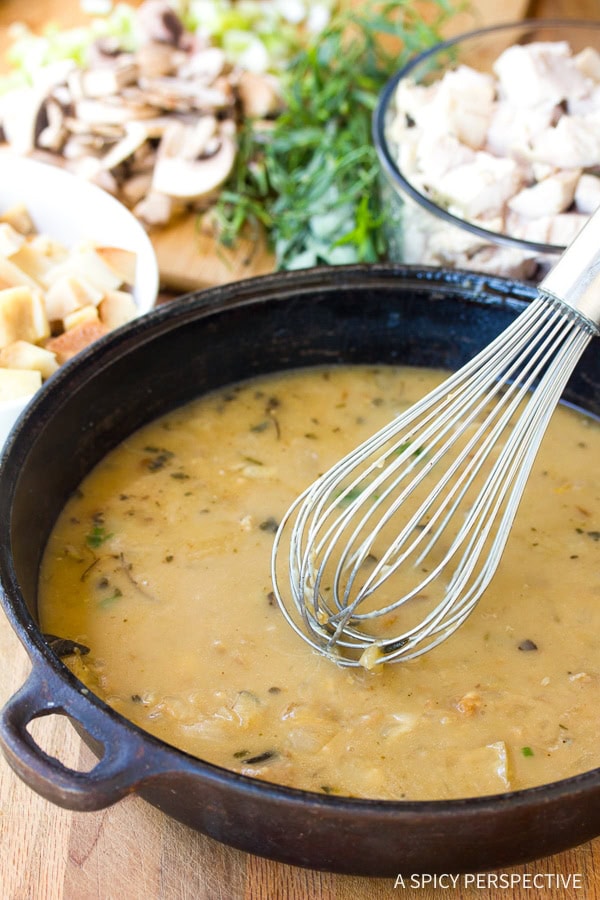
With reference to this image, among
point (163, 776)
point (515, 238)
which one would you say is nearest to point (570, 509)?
point (515, 238)

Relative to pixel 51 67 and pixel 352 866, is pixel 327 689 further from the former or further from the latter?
pixel 51 67

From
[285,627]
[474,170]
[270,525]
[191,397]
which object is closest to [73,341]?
[191,397]

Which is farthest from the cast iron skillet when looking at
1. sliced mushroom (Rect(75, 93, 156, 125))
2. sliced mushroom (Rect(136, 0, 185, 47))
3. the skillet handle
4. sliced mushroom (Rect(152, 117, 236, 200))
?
sliced mushroom (Rect(136, 0, 185, 47))

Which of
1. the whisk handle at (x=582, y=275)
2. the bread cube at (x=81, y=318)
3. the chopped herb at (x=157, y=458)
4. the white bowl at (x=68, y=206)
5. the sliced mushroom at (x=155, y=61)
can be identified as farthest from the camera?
the sliced mushroom at (x=155, y=61)

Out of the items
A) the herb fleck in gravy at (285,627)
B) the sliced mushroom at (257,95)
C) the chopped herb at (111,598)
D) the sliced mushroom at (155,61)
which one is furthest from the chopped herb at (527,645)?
the sliced mushroom at (155,61)

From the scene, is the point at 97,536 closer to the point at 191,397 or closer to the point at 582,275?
the point at 191,397

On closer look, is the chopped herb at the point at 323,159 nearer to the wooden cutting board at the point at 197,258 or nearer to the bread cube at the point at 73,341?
the wooden cutting board at the point at 197,258

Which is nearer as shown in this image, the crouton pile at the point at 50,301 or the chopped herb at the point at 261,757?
the chopped herb at the point at 261,757

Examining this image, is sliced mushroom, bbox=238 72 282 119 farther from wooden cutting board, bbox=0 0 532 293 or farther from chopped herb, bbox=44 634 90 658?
chopped herb, bbox=44 634 90 658
